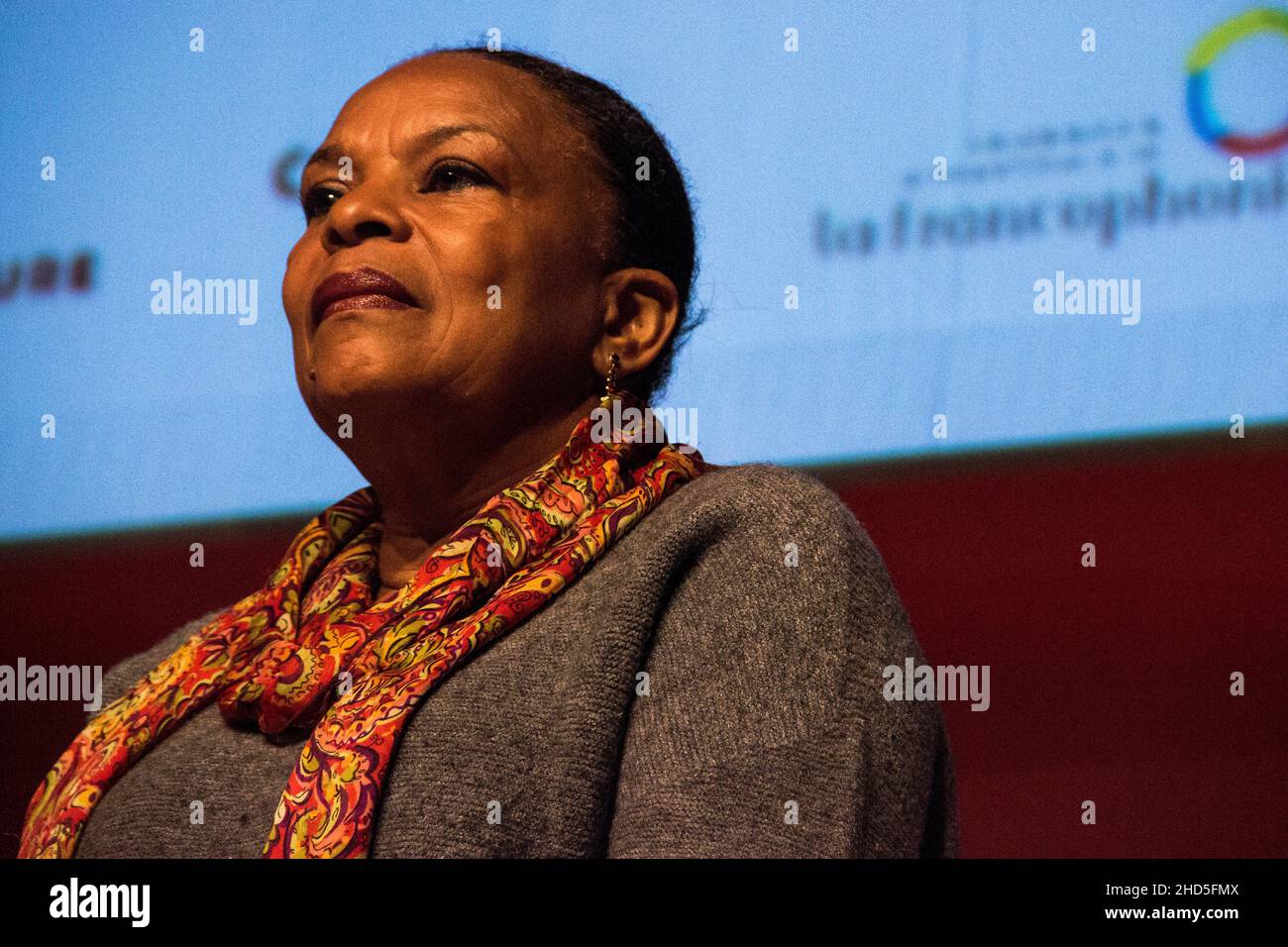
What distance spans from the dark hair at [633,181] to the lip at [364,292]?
0.23 m

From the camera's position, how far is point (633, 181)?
1.62 m

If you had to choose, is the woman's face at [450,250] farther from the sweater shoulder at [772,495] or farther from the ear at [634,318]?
the sweater shoulder at [772,495]

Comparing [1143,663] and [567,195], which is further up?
[567,195]

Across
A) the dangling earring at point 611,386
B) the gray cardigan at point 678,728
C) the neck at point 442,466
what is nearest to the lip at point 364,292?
the neck at point 442,466

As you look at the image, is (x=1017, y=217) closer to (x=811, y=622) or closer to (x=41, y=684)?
(x=811, y=622)

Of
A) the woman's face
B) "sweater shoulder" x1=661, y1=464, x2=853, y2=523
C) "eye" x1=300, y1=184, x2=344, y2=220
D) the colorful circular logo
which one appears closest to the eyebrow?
the woman's face

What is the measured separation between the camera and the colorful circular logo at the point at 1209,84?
1911 millimetres

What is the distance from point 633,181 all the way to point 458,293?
0.91 feet

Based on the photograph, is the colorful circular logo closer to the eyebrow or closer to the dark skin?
the dark skin

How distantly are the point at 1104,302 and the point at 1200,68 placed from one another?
12.6 inches

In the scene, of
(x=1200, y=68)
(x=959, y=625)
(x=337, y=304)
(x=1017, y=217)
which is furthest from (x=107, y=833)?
(x=1200, y=68)

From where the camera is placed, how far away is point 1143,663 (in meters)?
1.94

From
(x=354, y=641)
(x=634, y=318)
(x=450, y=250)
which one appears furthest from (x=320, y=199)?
(x=354, y=641)

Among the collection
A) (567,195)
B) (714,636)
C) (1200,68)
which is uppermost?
(1200,68)
